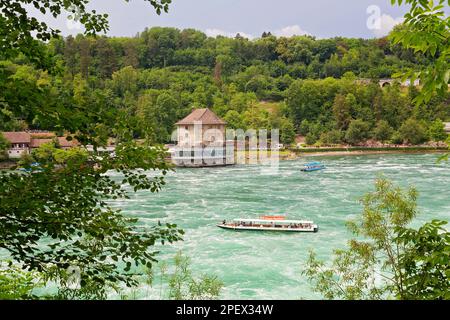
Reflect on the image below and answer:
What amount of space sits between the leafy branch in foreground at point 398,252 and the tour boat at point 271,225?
8.44 meters

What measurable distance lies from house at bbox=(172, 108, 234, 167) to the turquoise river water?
3099mm

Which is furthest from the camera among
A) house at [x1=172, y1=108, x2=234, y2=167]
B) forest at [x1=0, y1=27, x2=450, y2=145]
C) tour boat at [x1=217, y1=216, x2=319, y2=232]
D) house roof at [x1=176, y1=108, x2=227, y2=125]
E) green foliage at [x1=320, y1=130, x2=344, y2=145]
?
green foliage at [x1=320, y1=130, x2=344, y2=145]

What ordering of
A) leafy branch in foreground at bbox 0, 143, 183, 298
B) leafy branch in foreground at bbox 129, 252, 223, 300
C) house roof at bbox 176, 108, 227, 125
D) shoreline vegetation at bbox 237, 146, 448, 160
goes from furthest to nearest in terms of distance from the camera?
shoreline vegetation at bbox 237, 146, 448, 160
house roof at bbox 176, 108, 227, 125
leafy branch in foreground at bbox 129, 252, 223, 300
leafy branch in foreground at bbox 0, 143, 183, 298

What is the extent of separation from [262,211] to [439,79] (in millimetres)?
16795

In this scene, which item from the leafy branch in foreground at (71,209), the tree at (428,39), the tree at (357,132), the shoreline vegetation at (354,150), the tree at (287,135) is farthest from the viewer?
the tree at (357,132)

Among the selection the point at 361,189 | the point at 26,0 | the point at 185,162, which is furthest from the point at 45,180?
the point at 185,162

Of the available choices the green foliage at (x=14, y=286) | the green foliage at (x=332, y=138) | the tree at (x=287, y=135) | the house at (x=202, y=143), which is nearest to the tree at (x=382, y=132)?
the green foliage at (x=332, y=138)

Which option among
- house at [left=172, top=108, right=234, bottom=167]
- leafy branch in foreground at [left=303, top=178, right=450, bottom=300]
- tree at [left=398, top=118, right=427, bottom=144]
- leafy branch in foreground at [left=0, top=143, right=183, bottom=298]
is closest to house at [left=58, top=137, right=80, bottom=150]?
leafy branch in foreground at [left=0, top=143, right=183, bottom=298]

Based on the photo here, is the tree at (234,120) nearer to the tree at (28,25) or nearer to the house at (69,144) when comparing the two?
the house at (69,144)

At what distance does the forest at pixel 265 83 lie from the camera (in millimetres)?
48969

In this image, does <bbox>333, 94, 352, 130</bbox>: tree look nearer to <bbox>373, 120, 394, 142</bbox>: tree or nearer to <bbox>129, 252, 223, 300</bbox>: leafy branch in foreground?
<bbox>373, 120, 394, 142</bbox>: tree

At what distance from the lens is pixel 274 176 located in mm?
29062

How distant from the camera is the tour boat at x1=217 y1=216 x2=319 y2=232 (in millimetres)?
15133

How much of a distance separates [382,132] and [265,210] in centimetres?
3344
